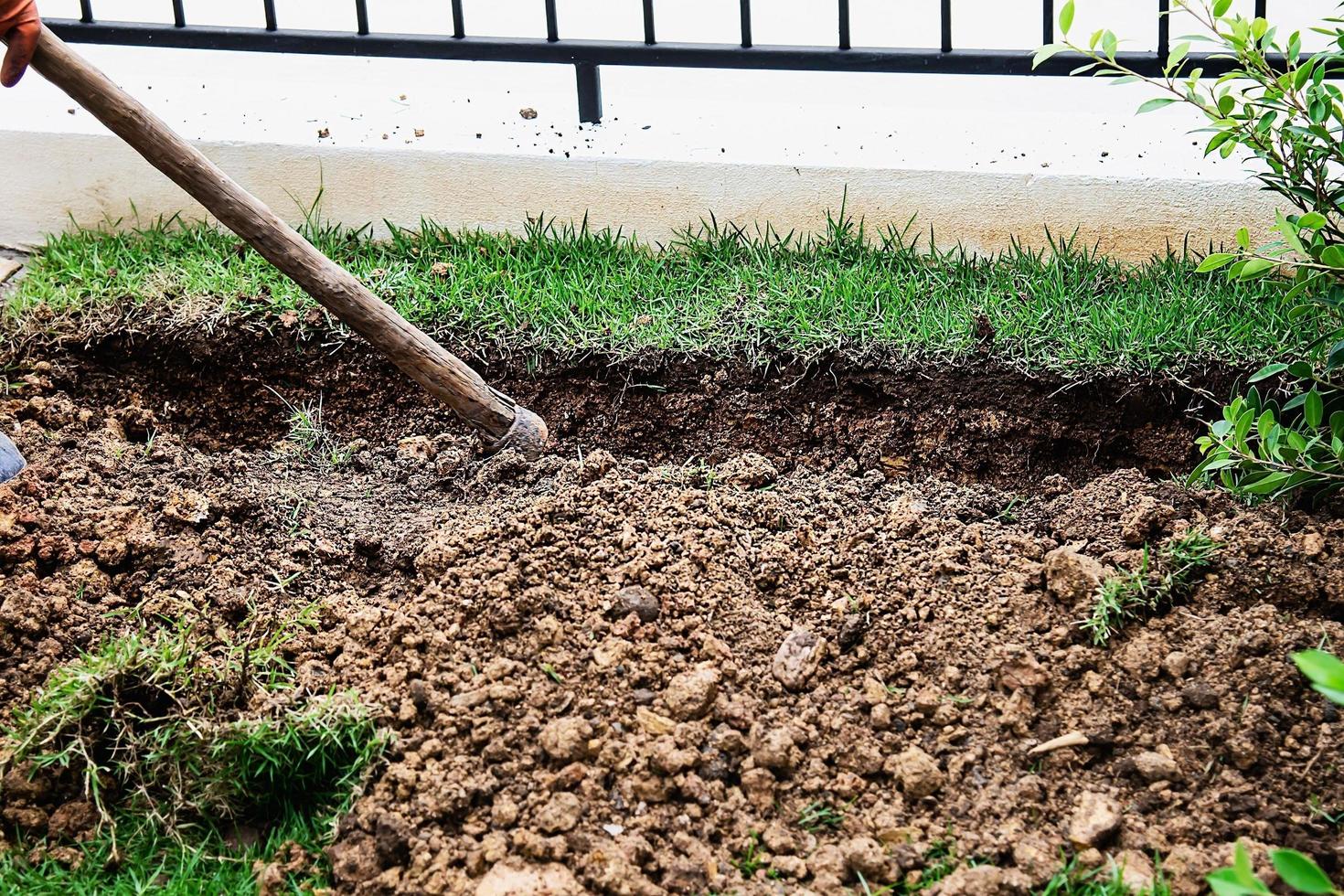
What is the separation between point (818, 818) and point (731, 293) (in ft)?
5.72

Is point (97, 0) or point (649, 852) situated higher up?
point (97, 0)

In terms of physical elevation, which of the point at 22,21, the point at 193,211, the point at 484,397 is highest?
the point at 22,21

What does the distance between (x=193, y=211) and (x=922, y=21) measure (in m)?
2.71

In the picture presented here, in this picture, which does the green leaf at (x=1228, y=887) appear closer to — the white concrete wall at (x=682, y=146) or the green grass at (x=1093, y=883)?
the green grass at (x=1093, y=883)

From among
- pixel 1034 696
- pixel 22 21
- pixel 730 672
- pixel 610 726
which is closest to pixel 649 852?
pixel 610 726

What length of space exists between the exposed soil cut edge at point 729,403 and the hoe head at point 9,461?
1.32ft

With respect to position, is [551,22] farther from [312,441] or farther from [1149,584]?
[1149,584]

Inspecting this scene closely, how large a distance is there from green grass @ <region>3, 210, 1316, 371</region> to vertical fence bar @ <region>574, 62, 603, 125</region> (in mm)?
424

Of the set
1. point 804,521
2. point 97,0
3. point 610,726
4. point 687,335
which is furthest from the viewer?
point 97,0

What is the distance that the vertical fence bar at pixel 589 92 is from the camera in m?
4.03

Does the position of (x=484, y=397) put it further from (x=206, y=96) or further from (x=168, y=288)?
(x=206, y=96)

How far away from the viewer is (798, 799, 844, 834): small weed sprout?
7.21 feet

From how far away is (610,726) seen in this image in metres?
2.31

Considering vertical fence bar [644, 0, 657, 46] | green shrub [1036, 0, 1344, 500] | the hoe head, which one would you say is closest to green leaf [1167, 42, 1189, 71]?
green shrub [1036, 0, 1344, 500]
